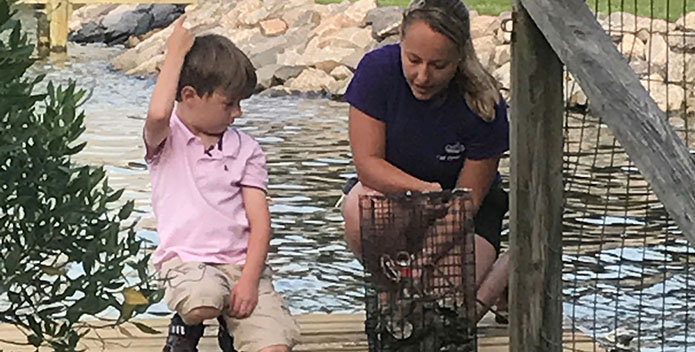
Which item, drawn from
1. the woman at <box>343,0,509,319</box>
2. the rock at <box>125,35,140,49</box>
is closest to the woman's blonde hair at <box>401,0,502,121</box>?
the woman at <box>343,0,509,319</box>

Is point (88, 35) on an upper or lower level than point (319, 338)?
lower

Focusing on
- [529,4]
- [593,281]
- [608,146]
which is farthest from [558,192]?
[608,146]

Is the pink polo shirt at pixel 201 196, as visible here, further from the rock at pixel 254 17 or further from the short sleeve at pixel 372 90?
the rock at pixel 254 17

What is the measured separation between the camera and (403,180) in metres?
3.73

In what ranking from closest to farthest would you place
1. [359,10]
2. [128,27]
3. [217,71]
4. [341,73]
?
1. [217,71]
2. [341,73]
3. [359,10]
4. [128,27]

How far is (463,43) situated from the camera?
367 cm

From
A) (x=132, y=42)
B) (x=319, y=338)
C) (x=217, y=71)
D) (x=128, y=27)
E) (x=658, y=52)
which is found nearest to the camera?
(x=217, y=71)

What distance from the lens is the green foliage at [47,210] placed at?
6.19 ft

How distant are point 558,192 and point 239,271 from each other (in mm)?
803

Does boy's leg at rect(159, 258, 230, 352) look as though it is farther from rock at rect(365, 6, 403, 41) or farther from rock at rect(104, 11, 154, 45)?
rock at rect(104, 11, 154, 45)

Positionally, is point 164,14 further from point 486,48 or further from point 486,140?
point 486,140

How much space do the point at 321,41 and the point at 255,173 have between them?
47.8 feet

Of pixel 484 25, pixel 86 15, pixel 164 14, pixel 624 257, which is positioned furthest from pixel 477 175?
pixel 86 15

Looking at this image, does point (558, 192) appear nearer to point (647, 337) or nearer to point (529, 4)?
point (529, 4)
